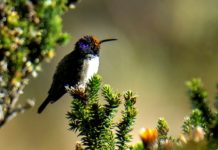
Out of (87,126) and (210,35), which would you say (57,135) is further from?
(87,126)

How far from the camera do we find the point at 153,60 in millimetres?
15781

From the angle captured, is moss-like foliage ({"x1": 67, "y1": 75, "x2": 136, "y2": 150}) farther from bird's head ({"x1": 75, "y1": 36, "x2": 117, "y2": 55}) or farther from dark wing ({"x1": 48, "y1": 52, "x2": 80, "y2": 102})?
bird's head ({"x1": 75, "y1": 36, "x2": 117, "y2": 55})

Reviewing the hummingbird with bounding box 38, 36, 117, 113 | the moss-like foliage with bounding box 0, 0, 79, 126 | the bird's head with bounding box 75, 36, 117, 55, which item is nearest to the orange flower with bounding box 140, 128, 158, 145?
the moss-like foliage with bounding box 0, 0, 79, 126

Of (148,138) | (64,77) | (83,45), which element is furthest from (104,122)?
(83,45)

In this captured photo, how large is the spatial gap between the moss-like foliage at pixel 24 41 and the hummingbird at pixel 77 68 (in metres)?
3.48

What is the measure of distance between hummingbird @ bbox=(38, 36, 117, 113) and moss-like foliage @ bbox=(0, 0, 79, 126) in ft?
11.4

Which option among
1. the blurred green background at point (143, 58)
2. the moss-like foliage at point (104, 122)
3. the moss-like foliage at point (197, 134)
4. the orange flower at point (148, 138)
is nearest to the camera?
the moss-like foliage at point (197, 134)

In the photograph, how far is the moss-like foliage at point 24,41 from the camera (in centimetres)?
289

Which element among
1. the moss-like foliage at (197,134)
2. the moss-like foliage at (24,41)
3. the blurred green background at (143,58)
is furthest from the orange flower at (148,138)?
the blurred green background at (143,58)

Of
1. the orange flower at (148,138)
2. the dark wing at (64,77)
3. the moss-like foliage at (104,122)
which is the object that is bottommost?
the orange flower at (148,138)

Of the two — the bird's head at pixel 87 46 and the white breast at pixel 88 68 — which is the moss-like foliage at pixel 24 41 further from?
the bird's head at pixel 87 46

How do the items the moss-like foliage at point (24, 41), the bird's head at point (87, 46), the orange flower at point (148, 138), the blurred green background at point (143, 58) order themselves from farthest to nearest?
the blurred green background at point (143, 58) < the bird's head at point (87, 46) < the moss-like foliage at point (24, 41) < the orange flower at point (148, 138)

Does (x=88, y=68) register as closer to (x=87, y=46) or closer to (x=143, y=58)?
(x=87, y=46)

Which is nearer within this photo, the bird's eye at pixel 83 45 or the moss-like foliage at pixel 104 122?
the moss-like foliage at pixel 104 122
